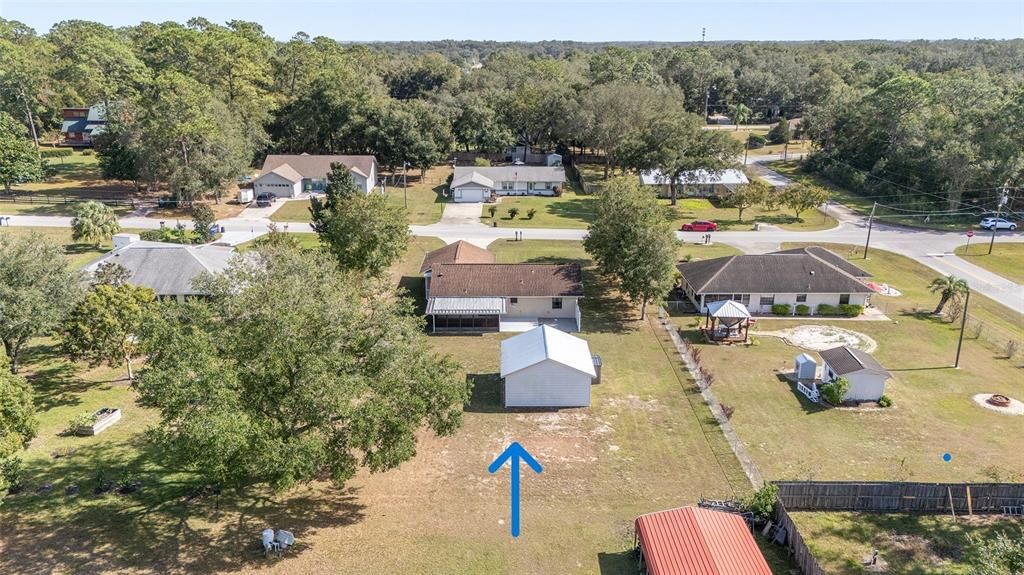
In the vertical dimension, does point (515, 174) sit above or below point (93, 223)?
above

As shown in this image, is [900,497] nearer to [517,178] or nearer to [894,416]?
[894,416]

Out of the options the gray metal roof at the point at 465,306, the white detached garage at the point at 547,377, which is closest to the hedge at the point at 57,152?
the gray metal roof at the point at 465,306

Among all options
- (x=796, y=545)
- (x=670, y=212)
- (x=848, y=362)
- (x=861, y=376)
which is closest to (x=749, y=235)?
(x=670, y=212)

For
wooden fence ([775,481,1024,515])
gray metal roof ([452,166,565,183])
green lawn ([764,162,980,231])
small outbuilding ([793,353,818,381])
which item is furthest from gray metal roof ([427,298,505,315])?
green lawn ([764,162,980,231])

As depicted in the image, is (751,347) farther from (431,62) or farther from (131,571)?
(431,62)

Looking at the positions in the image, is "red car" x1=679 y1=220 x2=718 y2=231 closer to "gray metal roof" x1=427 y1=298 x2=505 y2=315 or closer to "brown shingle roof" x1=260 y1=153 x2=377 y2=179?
"gray metal roof" x1=427 y1=298 x2=505 y2=315

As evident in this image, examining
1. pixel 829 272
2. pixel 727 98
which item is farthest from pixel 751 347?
pixel 727 98

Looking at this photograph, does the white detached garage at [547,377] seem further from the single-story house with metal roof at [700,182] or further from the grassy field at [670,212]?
the single-story house with metal roof at [700,182]

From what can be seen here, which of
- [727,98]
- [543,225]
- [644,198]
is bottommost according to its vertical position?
[543,225]
